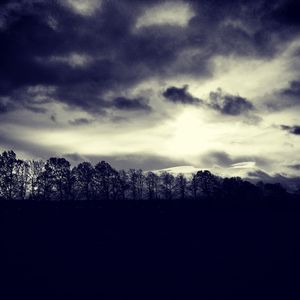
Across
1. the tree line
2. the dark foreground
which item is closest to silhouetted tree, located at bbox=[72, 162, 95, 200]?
the tree line

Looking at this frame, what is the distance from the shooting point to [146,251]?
2777 centimetres

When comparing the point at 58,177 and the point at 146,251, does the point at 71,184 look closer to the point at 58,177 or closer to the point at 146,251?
the point at 58,177

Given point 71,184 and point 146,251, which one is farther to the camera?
point 71,184

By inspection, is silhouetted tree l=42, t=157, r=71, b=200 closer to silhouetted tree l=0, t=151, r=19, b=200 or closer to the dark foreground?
silhouetted tree l=0, t=151, r=19, b=200

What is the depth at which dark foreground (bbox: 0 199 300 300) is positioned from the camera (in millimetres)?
23344

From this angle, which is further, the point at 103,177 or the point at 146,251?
the point at 103,177

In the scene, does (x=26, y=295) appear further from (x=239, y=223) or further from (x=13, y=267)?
(x=239, y=223)

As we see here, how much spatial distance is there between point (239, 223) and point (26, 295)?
71.2 feet

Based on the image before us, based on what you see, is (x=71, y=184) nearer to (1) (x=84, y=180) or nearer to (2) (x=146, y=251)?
(1) (x=84, y=180)

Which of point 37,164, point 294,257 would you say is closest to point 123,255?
point 294,257

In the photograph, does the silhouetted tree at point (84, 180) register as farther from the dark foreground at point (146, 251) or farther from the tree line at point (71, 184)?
the dark foreground at point (146, 251)

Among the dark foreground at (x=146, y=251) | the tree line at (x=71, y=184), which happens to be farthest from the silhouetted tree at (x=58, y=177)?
the dark foreground at (x=146, y=251)

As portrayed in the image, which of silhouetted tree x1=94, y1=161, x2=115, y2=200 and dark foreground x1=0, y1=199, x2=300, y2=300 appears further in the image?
silhouetted tree x1=94, y1=161, x2=115, y2=200

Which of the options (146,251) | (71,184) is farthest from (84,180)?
(146,251)
